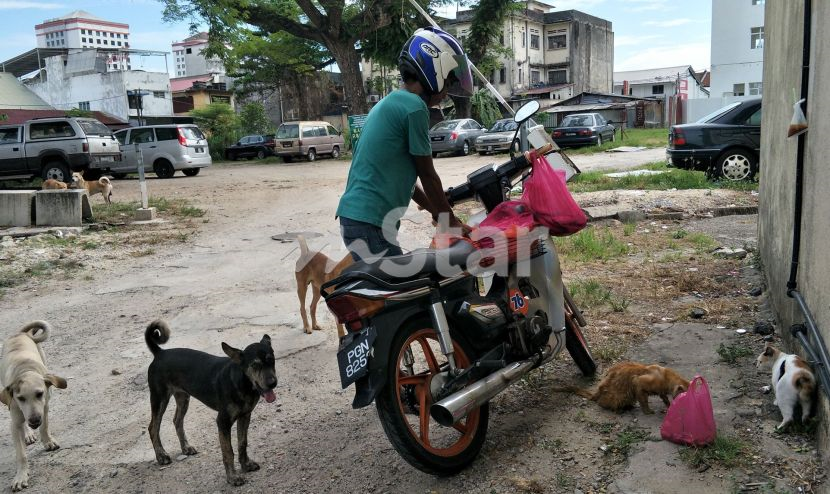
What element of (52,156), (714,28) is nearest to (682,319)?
(52,156)

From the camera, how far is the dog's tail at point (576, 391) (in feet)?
13.2

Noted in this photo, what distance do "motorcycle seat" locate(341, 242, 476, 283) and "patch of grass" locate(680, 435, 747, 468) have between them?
4.51 ft

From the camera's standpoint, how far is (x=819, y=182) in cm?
326

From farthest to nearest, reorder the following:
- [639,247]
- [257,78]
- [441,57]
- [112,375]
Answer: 1. [257,78]
2. [639,247]
3. [112,375]
4. [441,57]

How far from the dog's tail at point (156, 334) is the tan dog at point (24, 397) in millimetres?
697

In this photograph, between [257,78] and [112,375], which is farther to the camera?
[257,78]

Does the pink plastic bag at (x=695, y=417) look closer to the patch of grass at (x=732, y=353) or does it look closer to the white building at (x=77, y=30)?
the patch of grass at (x=732, y=353)

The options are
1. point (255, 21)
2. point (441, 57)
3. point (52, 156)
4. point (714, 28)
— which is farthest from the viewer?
point (714, 28)

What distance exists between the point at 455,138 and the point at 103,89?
27.7m

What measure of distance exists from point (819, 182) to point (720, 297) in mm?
2753

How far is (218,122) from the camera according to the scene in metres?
40.4

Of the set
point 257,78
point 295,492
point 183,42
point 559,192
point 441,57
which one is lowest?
point 295,492

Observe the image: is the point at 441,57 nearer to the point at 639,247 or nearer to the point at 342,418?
the point at 342,418

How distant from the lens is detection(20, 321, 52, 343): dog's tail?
15.1 feet
